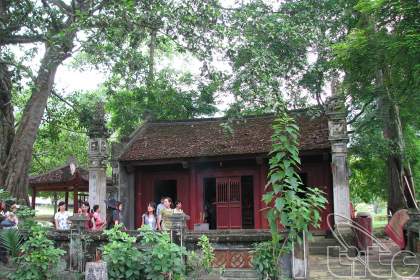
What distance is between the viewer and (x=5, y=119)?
13.3 meters

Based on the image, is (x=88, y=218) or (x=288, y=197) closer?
(x=288, y=197)

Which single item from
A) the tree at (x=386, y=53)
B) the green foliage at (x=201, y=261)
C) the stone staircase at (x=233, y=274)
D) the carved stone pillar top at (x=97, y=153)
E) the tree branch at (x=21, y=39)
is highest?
the tree branch at (x=21, y=39)

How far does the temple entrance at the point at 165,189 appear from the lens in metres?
17.4

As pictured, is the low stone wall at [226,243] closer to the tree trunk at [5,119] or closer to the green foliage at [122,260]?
the green foliage at [122,260]

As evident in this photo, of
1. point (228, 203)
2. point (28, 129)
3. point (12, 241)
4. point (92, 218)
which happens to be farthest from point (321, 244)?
point (28, 129)

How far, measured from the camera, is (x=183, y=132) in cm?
1778

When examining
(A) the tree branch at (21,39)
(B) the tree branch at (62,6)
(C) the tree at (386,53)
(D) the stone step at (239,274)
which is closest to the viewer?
(D) the stone step at (239,274)

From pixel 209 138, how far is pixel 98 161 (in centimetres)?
416

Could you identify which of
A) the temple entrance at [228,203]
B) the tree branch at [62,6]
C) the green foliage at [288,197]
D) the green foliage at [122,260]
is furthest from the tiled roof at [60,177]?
the green foliage at [288,197]

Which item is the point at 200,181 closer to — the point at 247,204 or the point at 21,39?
the point at 247,204

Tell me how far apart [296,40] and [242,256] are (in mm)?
7632

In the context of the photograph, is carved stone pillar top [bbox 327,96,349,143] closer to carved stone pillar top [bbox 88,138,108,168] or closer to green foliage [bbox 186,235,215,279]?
green foliage [bbox 186,235,215,279]

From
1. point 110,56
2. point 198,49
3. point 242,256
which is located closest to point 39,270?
point 242,256

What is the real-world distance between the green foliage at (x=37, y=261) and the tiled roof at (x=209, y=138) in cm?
860
